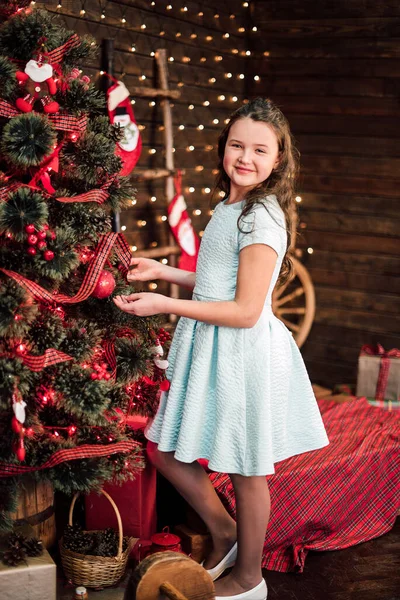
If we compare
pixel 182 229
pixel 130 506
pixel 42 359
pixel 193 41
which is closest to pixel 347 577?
pixel 130 506

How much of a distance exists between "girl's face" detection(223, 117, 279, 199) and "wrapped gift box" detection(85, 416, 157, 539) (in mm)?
934

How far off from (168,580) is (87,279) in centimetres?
78

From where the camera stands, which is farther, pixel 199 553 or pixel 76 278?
pixel 199 553

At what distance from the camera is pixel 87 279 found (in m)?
2.00

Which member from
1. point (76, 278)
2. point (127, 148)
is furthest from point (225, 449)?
point (127, 148)

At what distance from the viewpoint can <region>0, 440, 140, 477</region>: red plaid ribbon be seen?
197cm

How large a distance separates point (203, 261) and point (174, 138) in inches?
81.1

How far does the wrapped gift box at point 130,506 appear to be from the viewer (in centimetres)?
238

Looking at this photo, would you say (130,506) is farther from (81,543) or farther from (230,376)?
(230,376)

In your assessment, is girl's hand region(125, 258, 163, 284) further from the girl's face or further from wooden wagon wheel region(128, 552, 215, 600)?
wooden wagon wheel region(128, 552, 215, 600)

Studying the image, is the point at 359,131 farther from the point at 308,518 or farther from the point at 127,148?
the point at 308,518

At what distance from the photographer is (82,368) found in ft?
6.50

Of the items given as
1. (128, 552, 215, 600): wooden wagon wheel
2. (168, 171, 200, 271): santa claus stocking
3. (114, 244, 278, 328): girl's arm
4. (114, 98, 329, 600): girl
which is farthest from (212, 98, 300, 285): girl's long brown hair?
(168, 171, 200, 271): santa claus stocking

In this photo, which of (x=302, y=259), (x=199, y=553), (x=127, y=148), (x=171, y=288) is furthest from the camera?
(x=302, y=259)
